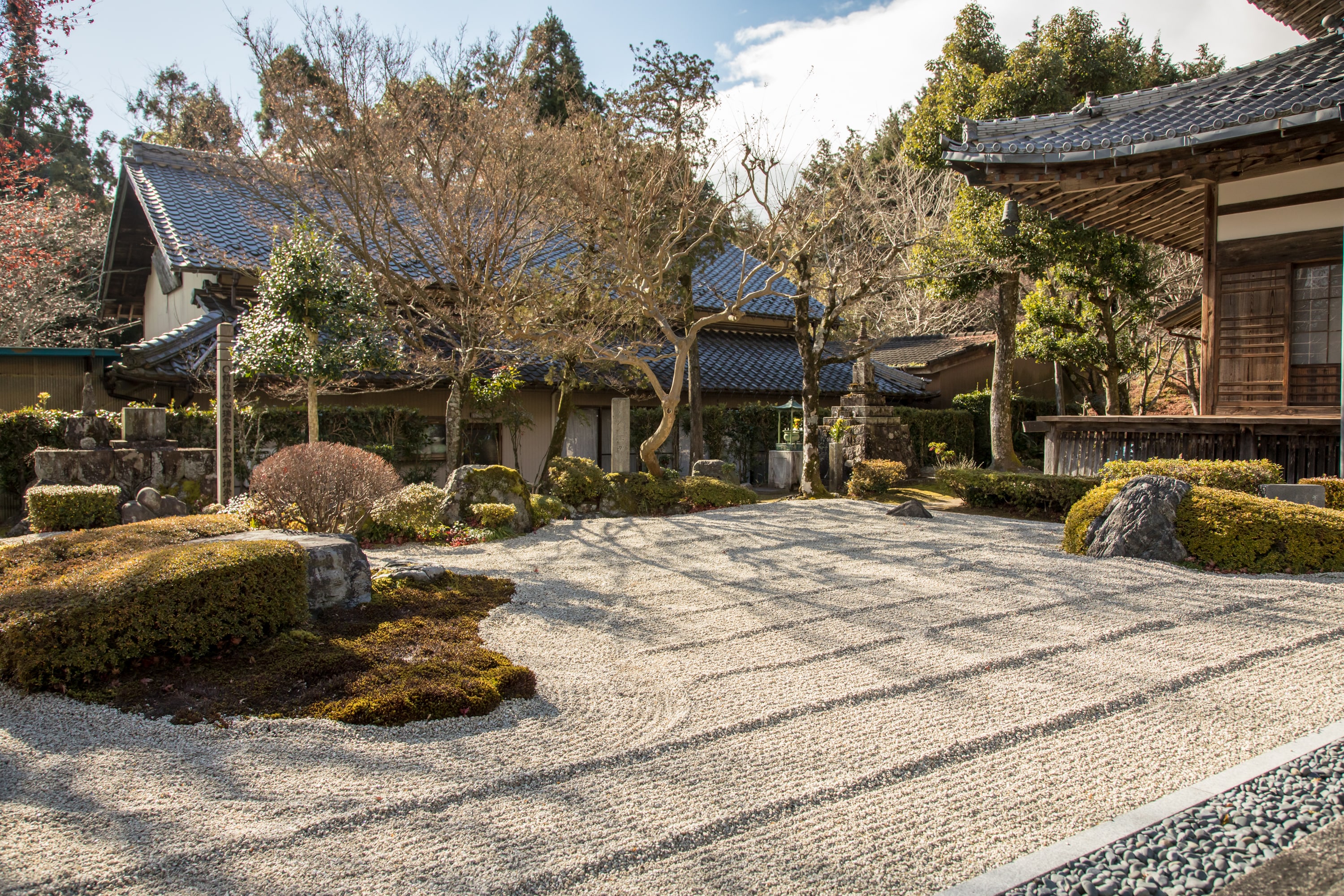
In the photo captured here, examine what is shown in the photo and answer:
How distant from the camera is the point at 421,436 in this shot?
14.0 meters

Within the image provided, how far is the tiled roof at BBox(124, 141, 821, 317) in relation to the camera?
525 inches

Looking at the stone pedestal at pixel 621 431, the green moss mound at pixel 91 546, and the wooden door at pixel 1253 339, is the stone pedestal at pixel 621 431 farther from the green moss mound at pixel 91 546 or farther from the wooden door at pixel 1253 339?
the wooden door at pixel 1253 339

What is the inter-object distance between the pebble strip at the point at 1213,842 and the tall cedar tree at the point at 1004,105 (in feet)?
38.7

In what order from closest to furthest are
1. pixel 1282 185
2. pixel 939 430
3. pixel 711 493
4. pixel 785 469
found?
pixel 1282 185 → pixel 711 493 → pixel 785 469 → pixel 939 430

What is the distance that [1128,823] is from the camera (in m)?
2.71

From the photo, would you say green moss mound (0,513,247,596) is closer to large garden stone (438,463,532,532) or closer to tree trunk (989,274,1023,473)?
large garden stone (438,463,532,532)

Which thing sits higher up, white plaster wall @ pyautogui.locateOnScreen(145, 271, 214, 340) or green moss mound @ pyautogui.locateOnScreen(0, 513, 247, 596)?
white plaster wall @ pyautogui.locateOnScreen(145, 271, 214, 340)

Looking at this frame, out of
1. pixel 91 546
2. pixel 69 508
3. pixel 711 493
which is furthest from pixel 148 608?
pixel 711 493

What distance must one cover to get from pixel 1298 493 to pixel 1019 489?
11.6 feet

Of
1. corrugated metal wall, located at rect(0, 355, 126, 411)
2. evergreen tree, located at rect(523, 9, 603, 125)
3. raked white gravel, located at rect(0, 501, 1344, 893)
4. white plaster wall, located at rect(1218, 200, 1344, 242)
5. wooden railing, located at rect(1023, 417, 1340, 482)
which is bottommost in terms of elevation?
raked white gravel, located at rect(0, 501, 1344, 893)

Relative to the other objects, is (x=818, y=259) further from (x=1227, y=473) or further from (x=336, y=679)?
(x=336, y=679)

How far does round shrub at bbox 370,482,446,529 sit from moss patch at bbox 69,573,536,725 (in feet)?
13.2

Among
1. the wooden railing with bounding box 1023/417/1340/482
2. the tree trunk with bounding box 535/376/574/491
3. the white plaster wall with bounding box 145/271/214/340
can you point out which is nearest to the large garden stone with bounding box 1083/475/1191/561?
the wooden railing with bounding box 1023/417/1340/482

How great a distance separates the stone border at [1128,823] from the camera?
241 cm
